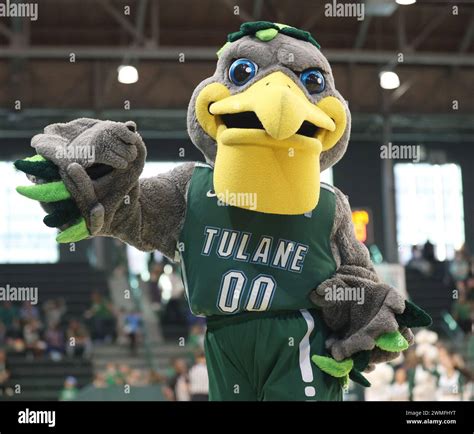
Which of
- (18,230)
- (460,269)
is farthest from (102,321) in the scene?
(460,269)

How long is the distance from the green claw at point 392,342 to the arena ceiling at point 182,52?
9386 mm

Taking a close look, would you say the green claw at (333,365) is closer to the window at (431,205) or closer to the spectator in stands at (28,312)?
the spectator in stands at (28,312)

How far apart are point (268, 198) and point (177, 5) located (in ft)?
37.0

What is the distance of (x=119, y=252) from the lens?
15406 mm

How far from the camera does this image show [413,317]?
319 centimetres

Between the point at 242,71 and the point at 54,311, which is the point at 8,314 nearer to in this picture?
the point at 54,311

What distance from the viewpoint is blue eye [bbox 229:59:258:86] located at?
319cm

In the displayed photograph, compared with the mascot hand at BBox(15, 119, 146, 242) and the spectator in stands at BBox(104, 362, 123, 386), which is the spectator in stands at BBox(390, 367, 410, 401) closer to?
the spectator in stands at BBox(104, 362, 123, 386)

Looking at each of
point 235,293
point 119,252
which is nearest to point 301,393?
point 235,293

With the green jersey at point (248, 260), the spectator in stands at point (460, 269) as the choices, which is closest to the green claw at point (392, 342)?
the green jersey at point (248, 260)

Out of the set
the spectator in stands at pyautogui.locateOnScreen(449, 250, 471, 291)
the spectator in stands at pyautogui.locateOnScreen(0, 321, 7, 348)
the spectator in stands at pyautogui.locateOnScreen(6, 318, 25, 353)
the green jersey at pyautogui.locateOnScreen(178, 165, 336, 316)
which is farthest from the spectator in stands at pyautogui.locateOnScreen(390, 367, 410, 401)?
the green jersey at pyautogui.locateOnScreen(178, 165, 336, 316)

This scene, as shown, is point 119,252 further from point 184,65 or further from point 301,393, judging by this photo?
point 301,393

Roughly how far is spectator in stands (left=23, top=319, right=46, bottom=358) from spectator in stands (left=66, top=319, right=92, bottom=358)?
36 cm

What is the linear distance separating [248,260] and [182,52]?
1042 centimetres
